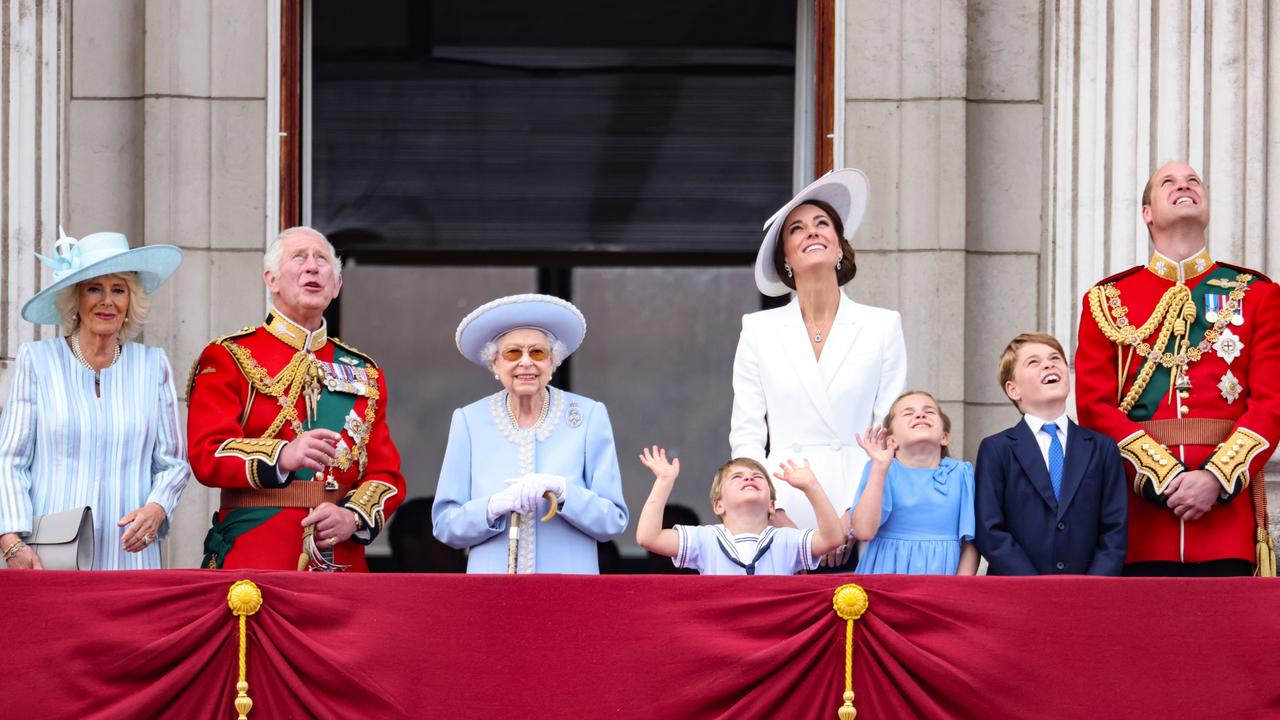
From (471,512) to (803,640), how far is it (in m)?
1.20

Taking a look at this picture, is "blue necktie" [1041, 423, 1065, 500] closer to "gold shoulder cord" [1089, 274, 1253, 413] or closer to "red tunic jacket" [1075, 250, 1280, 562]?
"red tunic jacket" [1075, 250, 1280, 562]

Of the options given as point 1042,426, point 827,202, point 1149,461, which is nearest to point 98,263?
point 827,202

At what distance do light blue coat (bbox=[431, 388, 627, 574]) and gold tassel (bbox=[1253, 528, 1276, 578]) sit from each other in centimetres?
203

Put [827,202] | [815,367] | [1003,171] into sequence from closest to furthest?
1. [815,367]
2. [827,202]
3. [1003,171]

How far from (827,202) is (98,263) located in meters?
2.49

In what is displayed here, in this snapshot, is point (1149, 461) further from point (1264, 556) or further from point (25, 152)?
point (25, 152)

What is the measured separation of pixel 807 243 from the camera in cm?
636

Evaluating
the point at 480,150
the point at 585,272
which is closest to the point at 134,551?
the point at 480,150

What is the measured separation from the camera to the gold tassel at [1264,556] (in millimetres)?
5930

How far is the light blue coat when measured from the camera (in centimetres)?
586

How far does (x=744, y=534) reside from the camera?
231 inches

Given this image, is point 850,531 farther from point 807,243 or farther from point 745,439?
point 807,243

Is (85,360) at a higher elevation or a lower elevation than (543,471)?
higher

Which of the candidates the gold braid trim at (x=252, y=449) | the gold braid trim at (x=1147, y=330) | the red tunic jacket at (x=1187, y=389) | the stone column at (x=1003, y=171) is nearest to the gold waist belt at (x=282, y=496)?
the gold braid trim at (x=252, y=449)
